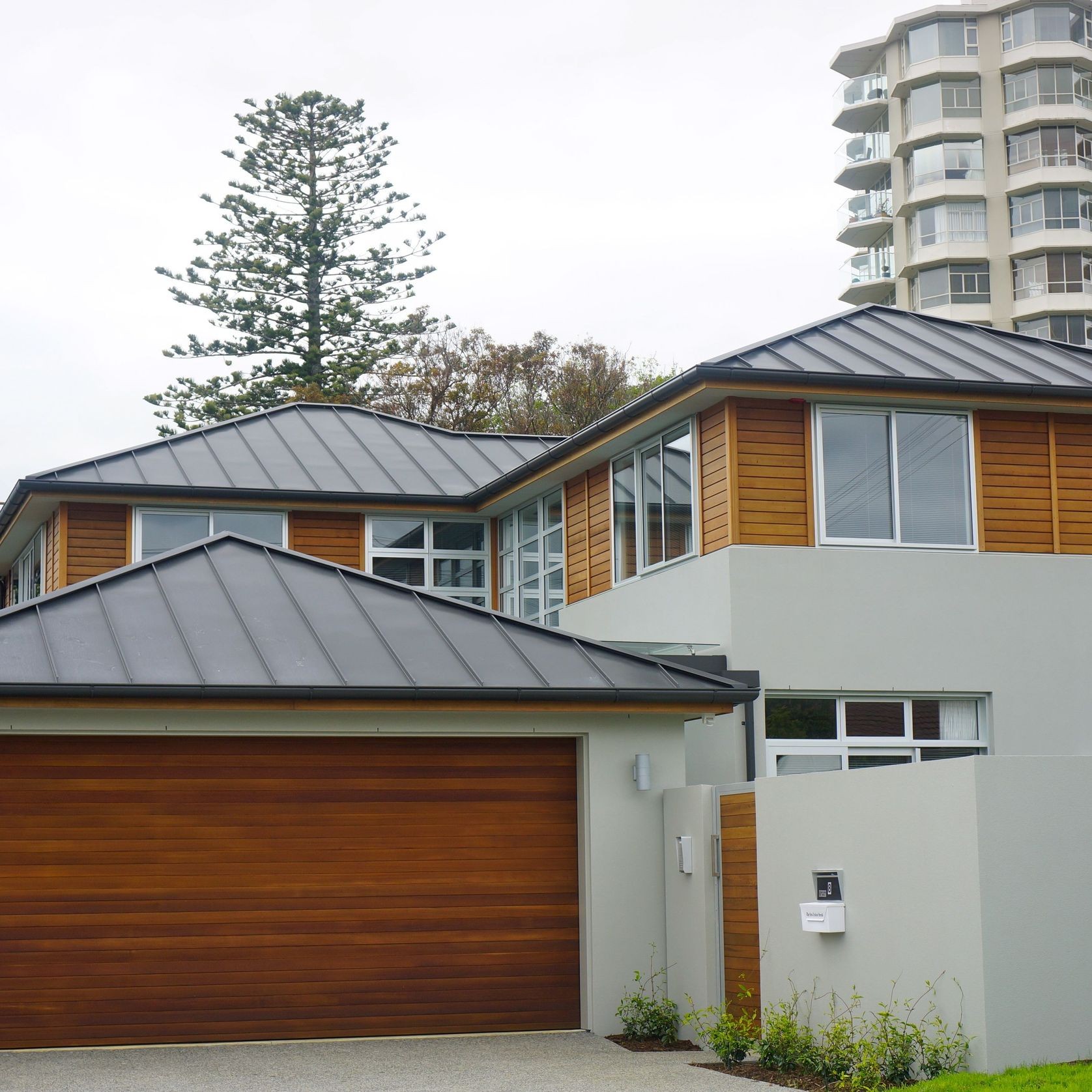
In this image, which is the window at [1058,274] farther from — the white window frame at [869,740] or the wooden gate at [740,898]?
the wooden gate at [740,898]

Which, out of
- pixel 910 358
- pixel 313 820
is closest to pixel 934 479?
pixel 910 358

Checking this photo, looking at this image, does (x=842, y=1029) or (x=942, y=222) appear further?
(x=942, y=222)

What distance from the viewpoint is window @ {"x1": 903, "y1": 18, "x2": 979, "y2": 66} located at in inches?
2283

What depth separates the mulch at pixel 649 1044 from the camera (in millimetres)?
10344

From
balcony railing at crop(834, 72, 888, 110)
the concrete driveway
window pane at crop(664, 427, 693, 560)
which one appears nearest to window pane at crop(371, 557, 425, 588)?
window pane at crop(664, 427, 693, 560)

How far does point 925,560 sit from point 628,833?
4.72 meters

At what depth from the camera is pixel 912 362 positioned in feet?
48.3

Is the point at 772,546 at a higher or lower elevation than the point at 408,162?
lower

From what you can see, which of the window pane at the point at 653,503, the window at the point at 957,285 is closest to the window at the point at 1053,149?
the window at the point at 957,285

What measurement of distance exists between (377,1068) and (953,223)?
53.4m

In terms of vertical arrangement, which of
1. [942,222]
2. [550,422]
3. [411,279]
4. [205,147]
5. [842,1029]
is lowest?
[842,1029]

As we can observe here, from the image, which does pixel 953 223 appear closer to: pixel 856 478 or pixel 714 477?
pixel 856 478

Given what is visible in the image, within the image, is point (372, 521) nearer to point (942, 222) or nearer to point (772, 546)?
point (772, 546)

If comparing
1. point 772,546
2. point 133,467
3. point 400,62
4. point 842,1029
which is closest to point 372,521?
point 133,467
